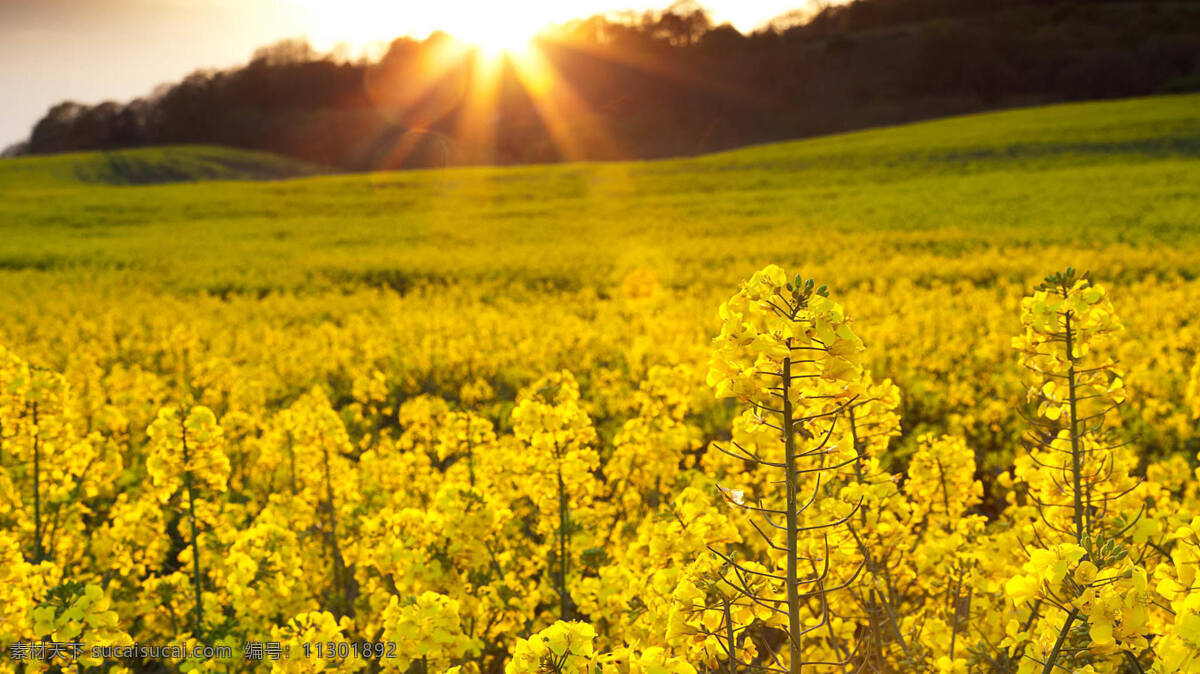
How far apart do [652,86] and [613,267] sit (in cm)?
9654

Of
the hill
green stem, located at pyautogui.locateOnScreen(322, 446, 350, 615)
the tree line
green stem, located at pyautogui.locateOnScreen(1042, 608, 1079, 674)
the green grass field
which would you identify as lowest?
green stem, located at pyautogui.locateOnScreen(322, 446, 350, 615)

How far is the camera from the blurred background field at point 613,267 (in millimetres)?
8656

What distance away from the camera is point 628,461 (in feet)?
15.9

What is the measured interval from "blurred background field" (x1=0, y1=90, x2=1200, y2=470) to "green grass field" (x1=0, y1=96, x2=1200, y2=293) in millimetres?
178

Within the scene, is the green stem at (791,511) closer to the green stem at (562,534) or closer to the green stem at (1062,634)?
the green stem at (1062,634)

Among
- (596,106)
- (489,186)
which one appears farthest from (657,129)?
(489,186)

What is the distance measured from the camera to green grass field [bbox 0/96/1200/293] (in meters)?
19.7

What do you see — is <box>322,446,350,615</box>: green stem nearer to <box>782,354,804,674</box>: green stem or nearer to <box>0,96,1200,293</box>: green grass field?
<box>782,354,804,674</box>: green stem

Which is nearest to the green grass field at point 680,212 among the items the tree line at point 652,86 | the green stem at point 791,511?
the green stem at point 791,511

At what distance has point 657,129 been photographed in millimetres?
97875

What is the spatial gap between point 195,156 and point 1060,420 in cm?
8197

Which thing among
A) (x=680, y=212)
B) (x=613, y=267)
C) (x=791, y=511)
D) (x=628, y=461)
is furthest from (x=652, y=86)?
(x=791, y=511)

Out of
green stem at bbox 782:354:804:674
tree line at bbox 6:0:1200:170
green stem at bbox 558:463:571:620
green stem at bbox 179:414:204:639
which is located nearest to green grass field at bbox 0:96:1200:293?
green stem at bbox 558:463:571:620

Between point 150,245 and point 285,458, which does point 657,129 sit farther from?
point 285,458
